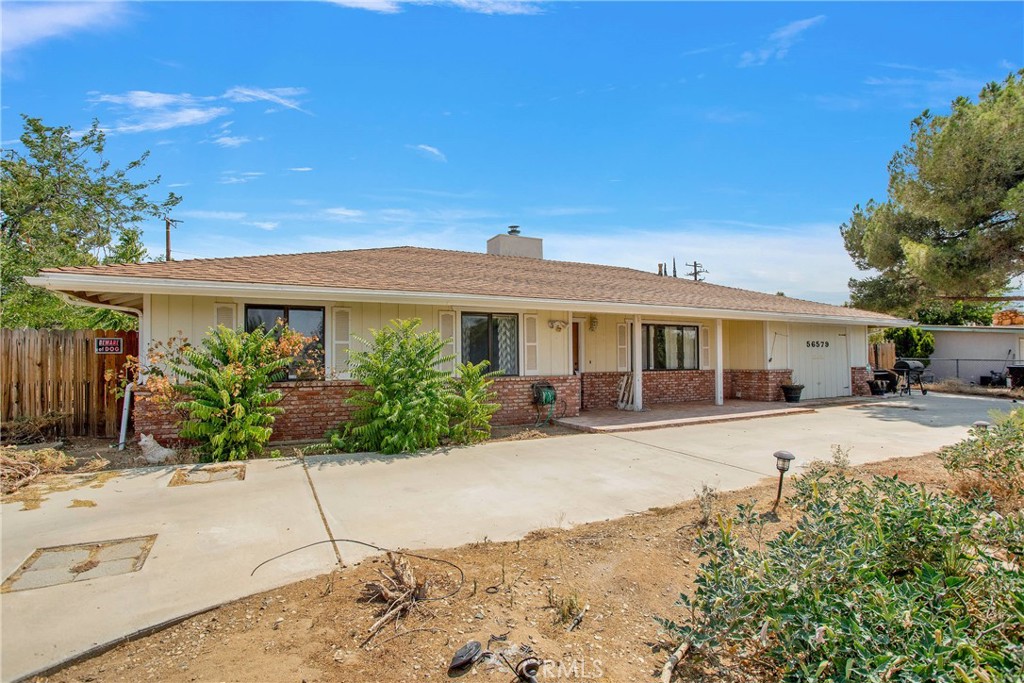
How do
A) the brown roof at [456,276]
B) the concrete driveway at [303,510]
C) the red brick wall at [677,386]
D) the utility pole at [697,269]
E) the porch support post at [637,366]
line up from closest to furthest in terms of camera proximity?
1. the concrete driveway at [303,510]
2. the brown roof at [456,276]
3. the porch support post at [637,366]
4. the red brick wall at [677,386]
5. the utility pole at [697,269]

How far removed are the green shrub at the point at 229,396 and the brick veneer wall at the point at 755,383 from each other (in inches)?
506

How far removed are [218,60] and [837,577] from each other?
1039cm

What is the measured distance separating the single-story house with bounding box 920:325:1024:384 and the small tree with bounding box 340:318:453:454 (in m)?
23.7

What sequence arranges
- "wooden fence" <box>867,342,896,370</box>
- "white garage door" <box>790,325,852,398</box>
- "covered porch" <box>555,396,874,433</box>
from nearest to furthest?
1. "covered porch" <box>555,396,874,433</box>
2. "white garage door" <box>790,325,852,398</box>
3. "wooden fence" <box>867,342,896,370</box>

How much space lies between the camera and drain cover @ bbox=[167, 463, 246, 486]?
19.6 feet

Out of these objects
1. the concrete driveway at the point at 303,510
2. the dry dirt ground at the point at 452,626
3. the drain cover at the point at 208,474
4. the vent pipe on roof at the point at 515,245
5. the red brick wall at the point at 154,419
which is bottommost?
the dry dirt ground at the point at 452,626

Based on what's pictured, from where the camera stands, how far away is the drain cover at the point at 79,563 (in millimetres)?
3451

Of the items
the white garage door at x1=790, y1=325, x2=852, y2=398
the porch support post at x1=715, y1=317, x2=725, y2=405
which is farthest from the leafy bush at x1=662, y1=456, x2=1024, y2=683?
the white garage door at x1=790, y1=325, x2=852, y2=398

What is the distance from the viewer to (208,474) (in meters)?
6.28

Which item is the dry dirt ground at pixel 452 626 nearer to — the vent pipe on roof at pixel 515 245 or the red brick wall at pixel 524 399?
the red brick wall at pixel 524 399

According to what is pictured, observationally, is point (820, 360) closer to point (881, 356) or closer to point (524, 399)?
point (881, 356)

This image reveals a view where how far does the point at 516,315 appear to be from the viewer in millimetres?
10633

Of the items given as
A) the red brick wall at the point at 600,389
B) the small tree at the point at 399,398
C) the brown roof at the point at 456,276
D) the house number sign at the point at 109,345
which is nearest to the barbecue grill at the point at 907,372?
the brown roof at the point at 456,276

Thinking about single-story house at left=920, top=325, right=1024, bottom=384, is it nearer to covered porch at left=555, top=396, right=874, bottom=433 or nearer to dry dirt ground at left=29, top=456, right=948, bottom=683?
covered porch at left=555, top=396, right=874, bottom=433
